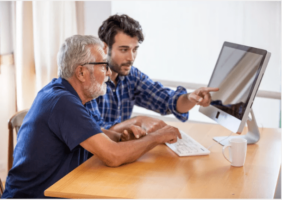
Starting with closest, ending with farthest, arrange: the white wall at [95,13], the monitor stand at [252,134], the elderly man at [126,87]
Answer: the monitor stand at [252,134] → the elderly man at [126,87] → the white wall at [95,13]

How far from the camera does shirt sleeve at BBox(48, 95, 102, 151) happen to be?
53.1 inches

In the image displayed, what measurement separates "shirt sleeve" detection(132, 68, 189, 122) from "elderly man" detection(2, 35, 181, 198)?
1.71 feet

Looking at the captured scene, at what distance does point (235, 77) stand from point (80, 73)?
741 mm

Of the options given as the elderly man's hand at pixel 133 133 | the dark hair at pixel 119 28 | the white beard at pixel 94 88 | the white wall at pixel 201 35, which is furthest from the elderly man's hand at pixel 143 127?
the white wall at pixel 201 35

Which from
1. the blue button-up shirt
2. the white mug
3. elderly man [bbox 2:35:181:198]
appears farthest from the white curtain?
the white mug

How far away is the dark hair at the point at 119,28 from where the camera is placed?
2094mm

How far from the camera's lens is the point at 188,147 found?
1.61 meters

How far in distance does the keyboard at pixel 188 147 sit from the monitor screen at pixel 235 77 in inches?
8.7

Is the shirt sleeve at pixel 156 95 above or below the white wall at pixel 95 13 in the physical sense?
below

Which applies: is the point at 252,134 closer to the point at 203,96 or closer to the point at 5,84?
the point at 203,96

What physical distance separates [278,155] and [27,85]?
2092 mm

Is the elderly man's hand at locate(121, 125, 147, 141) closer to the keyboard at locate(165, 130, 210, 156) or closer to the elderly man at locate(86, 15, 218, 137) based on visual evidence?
the keyboard at locate(165, 130, 210, 156)

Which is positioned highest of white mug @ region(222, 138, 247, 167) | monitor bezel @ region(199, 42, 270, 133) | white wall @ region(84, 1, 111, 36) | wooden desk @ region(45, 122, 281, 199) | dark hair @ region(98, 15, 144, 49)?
white wall @ region(84, 1, 111, 36)

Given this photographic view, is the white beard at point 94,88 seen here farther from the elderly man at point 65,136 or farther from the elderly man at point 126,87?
the elderly man at point 126,87
